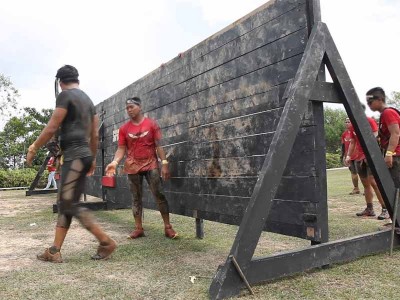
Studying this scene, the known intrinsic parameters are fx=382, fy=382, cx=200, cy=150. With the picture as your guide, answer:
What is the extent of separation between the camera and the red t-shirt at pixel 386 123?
437 centimetres

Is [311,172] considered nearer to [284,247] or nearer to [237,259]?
[237,259]

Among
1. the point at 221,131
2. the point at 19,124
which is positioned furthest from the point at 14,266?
the point at 19,124

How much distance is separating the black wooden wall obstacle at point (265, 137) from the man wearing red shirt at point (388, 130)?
0.77m

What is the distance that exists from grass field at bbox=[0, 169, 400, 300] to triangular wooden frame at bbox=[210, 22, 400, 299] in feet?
0.36

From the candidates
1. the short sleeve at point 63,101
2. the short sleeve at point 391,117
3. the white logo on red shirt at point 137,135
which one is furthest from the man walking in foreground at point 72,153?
the short sleeve at point 391,117

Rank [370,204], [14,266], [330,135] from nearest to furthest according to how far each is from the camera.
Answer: [14,266]
[370,204]
[330,135]

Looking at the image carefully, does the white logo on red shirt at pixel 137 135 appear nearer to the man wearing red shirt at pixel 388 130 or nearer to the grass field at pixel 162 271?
the grass field at pixel 162 271

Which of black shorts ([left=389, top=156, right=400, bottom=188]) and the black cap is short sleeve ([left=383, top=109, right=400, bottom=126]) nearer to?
Result: black shorts ([left=389, top=156, right=400, bottom=188])

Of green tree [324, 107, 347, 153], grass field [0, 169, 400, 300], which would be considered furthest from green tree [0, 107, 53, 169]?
green tree [324, 107, 347, 153]

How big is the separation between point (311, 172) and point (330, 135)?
61.9m

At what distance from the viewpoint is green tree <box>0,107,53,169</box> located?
36.2m

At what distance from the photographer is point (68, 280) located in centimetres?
323

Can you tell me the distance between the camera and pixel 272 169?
2855 millimetres

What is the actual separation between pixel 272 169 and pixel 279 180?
4.2 inches
